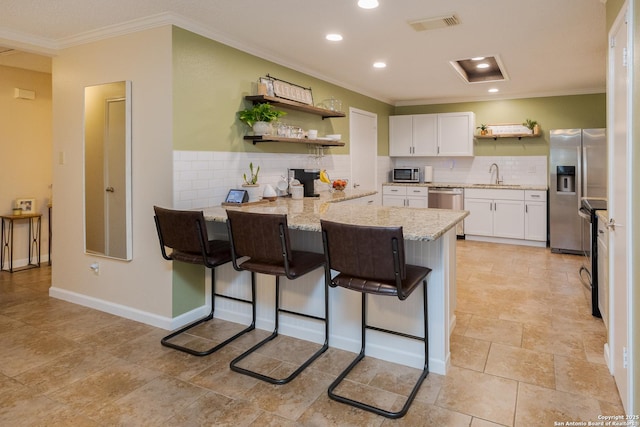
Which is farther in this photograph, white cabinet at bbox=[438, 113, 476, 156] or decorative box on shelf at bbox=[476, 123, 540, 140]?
white cabinet at bbox=[438, 113, 476, 156]

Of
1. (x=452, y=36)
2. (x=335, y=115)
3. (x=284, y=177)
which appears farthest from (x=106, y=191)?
(x=452, y=36)

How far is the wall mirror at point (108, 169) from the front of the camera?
3332mm

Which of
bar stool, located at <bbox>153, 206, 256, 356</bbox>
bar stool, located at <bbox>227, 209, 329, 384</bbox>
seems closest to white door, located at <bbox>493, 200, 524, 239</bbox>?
bar stool, located at <bbox>227, 209, 329, 384</bbox>

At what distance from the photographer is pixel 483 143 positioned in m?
6.92

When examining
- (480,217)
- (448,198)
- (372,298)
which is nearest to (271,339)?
(372,298)

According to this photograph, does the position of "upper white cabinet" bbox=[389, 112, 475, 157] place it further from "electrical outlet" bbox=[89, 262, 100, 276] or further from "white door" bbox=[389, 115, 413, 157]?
"electrical outlet" bbox=[89, 262, 100, 276]

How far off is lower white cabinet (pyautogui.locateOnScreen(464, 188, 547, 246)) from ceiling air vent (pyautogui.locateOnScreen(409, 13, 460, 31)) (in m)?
3.36

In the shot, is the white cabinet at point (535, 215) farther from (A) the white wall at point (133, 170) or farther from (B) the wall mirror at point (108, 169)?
(B) the wall mirror at point (108, 169)

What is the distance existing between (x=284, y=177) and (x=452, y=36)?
2052 mm

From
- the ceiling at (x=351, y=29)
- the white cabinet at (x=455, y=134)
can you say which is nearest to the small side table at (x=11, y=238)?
the ceiling at (x=351, y=29)

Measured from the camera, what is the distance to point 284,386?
2371 mm

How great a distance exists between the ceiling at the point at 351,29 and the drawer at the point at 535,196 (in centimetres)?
179

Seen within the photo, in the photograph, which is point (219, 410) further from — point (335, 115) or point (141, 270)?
point (335, 115)

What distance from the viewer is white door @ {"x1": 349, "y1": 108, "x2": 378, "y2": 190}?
592 cm
